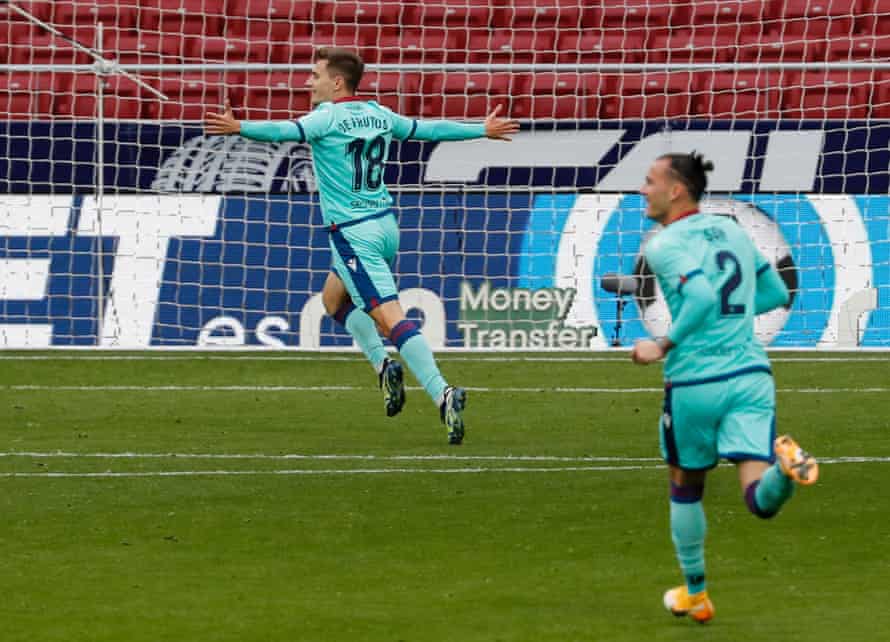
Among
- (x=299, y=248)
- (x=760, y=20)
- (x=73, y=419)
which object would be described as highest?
(x=760, y=20)

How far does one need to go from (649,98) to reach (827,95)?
184 centimetres

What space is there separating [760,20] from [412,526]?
12.9 metres

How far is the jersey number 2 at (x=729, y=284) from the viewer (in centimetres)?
578

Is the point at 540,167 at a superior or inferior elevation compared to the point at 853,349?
superior

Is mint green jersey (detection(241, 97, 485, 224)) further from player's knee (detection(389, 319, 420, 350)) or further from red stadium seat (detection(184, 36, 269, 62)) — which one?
red stadium seat (detection(184, 36, 269, 62))

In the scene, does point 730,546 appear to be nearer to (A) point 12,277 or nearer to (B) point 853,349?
(B) point 853,349

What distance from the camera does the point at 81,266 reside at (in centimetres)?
1573

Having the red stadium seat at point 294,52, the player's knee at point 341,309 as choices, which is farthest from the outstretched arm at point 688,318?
the red stadium seat at point 294,52

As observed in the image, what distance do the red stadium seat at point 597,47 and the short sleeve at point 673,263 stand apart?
1387cm

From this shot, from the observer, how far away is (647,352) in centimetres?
563

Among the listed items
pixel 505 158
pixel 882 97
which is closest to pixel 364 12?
pixel 505 158

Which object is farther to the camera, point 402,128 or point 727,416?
point 402,128

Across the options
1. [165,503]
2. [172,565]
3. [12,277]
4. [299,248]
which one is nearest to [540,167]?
[299,248]

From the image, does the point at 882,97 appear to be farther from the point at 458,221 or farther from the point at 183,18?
the point at 183,18
